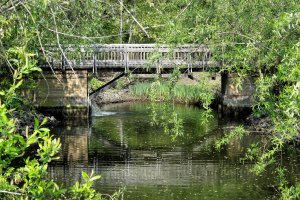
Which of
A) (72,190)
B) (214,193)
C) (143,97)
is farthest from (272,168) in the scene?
(143,97)

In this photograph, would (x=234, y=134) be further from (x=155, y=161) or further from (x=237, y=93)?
(x=237, y=93)

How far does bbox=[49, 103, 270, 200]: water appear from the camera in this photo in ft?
39.6

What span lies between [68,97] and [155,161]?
9.26 meters

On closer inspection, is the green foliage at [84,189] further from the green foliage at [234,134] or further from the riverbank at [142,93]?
the riverbank at [142,93]

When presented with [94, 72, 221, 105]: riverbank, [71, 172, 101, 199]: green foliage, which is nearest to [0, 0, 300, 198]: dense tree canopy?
[71, 172, 101, 199]: green foliage

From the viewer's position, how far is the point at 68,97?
23.5 m

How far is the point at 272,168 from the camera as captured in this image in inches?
547

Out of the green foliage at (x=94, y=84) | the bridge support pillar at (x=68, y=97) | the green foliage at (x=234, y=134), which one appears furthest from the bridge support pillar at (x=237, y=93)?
the green foliage at (x=234, y=134)

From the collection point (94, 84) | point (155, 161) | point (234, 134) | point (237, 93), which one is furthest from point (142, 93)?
point (234, 134)

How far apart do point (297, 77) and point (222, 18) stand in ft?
26.5

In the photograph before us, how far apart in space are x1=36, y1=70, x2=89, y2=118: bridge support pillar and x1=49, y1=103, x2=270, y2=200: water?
2.85 feet

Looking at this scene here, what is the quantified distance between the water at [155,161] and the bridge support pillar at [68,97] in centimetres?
87

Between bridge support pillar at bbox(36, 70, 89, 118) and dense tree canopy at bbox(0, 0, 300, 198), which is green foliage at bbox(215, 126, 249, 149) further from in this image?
bridge support pillar at bbox(36, 70, 89, 118)

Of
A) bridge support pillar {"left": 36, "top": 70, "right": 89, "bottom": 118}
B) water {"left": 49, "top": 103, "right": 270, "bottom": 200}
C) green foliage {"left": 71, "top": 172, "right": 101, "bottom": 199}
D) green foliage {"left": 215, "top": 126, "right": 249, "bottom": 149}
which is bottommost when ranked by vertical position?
water {"left": 49, "top": 103, "right": 270, "bottom": 200}
